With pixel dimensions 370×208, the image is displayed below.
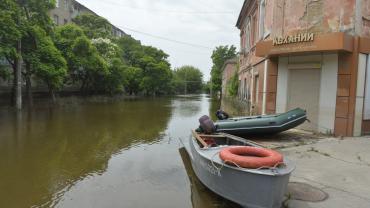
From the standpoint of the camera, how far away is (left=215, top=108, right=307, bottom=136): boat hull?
981cm

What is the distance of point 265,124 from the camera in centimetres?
986

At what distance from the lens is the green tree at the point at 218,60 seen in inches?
2405

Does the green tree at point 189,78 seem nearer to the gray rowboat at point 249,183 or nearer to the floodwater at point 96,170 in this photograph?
the floodwater at point 96,170

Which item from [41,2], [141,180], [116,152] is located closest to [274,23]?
[116,152]

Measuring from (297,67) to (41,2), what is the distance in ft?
54.9

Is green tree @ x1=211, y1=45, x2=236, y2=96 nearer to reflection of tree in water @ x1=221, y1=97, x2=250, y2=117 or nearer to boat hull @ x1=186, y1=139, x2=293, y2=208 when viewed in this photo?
reflection of tree in water @ x1=221, y1=97, x2=250, y2=117

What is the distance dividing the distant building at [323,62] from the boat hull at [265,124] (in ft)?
5.31

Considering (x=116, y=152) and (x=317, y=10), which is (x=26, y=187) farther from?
(x=317, y=10)

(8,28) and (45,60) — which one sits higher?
(8,28)

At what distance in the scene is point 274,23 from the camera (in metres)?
12.4

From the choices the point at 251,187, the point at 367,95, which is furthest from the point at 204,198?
→ the point at 367,95

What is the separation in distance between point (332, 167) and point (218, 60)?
57068 millimetres

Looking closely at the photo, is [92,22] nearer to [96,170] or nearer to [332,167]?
[96,170]

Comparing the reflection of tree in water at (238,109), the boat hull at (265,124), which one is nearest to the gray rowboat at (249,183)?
the boat hull at (265,124)
